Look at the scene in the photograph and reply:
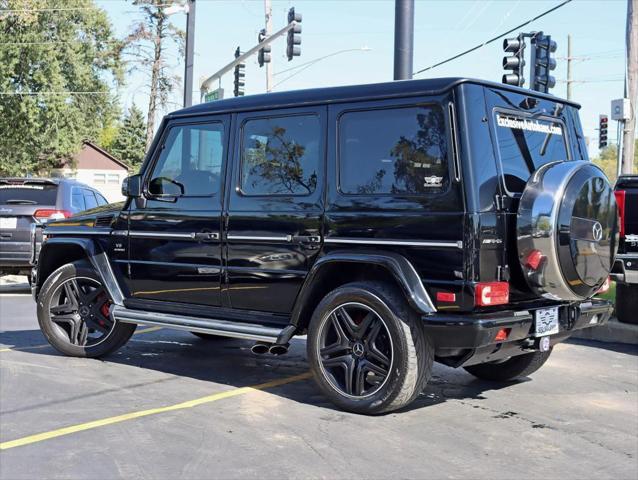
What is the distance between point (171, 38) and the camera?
50.6 m

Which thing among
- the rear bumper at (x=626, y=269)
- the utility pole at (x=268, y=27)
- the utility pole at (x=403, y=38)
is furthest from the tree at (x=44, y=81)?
the rear bumper at (x=626, y=269)

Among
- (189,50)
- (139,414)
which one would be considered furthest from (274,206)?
(189,50)

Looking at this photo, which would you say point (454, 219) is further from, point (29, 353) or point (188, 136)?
point (29, 353)

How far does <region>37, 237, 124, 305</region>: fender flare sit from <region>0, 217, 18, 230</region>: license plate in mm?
5571

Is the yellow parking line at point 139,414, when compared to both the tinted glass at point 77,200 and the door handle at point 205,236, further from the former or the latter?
the tinted glass at point 77,200

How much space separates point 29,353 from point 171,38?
45.5 m

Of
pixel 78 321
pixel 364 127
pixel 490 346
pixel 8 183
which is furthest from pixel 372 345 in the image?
pixel 8 183

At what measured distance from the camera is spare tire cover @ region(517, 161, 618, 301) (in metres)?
5.11

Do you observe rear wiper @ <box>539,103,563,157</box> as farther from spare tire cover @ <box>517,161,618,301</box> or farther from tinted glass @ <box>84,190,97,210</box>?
tinted glass @ <box>84,190,97,210</box>

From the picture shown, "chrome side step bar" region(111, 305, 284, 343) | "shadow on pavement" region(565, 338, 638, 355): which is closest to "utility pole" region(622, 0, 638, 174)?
"shadow on pavement" region(565, 338, 638, 355)

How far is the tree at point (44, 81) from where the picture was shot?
127ft

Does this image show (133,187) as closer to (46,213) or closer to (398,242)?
(398,242)

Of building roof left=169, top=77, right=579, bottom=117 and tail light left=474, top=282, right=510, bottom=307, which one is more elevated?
building roof left=169, top=77, right=579, bottom=117

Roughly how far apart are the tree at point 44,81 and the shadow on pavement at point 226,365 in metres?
33.0
